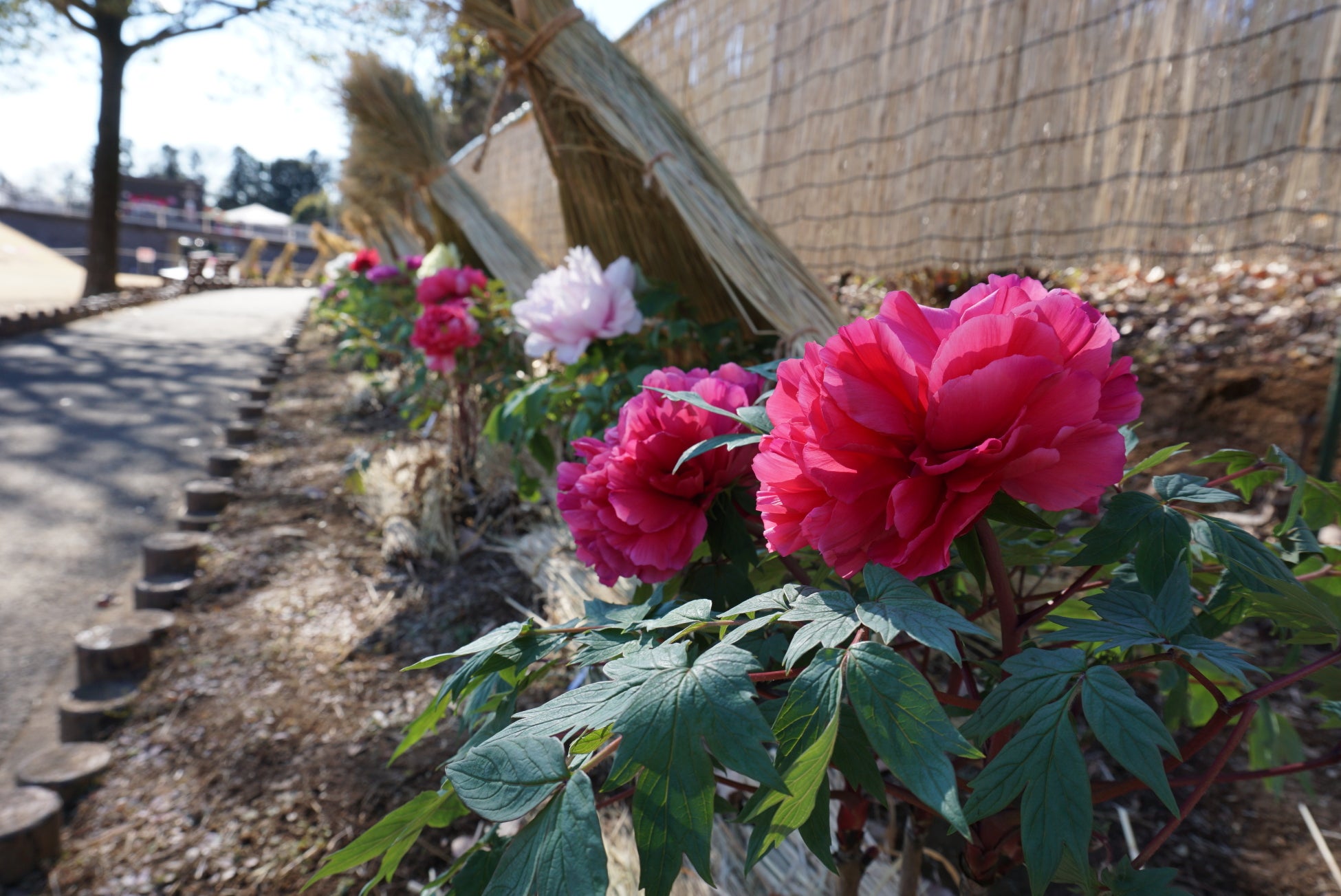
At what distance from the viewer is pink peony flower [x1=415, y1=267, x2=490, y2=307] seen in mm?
2844

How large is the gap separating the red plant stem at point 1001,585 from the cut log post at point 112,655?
2.34 meters

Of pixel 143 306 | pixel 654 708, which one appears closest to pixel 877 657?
pixel 654 708

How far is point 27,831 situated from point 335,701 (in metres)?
0.63

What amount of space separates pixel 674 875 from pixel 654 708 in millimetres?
89

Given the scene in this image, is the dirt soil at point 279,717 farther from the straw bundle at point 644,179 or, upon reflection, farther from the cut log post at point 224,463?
the straw bundle at point 644,179

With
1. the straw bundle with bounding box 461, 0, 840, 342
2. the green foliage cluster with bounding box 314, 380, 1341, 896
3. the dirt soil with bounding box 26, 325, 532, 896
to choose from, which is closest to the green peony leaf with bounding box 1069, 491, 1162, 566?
the green foliage cluster with bounding box 314, 380, 1341, 896

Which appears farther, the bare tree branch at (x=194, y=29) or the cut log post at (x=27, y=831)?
the bare tree branch at (x=194, y=29)

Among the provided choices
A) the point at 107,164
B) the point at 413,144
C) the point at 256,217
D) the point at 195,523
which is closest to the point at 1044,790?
the point at 195,523

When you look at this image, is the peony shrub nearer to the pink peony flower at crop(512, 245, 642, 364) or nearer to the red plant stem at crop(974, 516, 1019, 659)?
the red plant stem at crop(974, 516, 1019, 659)

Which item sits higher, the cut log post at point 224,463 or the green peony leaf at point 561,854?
the green peony leaf at point 561,854

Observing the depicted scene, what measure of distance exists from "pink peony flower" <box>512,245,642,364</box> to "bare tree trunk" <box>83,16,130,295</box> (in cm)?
1557

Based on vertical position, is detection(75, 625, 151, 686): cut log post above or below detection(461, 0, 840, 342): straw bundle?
below

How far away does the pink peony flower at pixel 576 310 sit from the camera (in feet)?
5.17

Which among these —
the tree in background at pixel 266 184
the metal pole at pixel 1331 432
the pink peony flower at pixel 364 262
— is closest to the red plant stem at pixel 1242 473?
the metal pole at pixel 1331 432
